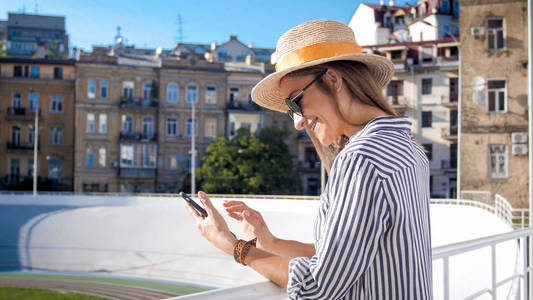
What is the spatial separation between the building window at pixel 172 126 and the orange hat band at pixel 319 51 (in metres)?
30.5

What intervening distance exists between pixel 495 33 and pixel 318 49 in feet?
62.2

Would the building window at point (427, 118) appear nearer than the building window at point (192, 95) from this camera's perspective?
Yes

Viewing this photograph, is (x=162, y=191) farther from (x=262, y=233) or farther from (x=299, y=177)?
(x=262, y=233)

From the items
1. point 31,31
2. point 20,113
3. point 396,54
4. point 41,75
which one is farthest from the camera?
point 31,31

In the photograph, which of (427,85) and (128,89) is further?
(128,89)

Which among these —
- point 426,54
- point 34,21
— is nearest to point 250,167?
point 426,54

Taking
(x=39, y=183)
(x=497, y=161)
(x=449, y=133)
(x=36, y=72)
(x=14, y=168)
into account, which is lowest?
(x=39, y=183)

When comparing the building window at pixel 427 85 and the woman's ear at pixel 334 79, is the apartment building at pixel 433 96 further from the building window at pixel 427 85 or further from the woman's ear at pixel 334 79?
the woman's ear at pixel 334 79

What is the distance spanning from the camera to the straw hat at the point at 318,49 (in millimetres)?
1380

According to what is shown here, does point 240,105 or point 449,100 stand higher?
point 449,100

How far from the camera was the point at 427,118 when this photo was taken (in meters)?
29.6

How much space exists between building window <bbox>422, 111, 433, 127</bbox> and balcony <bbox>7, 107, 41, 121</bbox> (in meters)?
20.7

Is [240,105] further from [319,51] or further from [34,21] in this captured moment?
[34,21]

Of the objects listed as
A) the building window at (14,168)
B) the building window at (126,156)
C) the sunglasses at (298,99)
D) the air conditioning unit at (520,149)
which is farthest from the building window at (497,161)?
the building window at (14,168)
